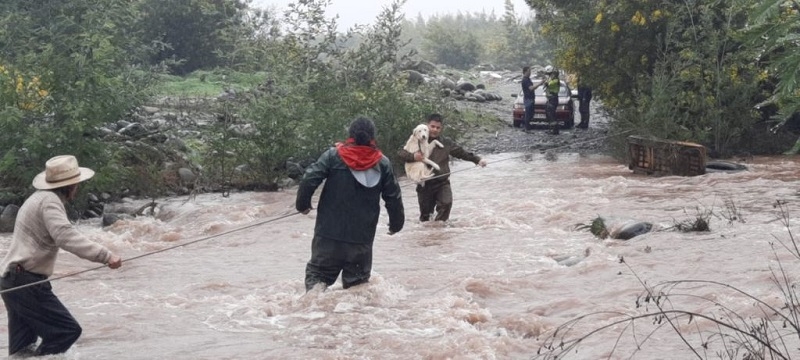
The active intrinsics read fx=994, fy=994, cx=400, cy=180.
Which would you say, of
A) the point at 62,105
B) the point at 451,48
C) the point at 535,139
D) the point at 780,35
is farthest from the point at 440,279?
the point at 451,48

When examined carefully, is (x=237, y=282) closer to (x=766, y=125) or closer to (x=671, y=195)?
(x=671, y=195)

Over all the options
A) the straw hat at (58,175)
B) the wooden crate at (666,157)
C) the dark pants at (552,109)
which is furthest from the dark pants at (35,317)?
the dark pants at (552,109)

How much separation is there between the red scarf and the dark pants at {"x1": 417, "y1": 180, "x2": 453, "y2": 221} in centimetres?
437

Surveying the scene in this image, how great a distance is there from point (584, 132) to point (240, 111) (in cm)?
1191

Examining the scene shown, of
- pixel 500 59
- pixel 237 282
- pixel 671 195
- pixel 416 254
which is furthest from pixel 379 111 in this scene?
pixel 500 59

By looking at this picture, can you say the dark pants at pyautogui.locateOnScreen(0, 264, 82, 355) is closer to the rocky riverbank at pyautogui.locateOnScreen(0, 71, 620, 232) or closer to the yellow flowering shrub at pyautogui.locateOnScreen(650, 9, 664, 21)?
the rocky riverbank at pyautogui.locateOnScreen(0, 71, 620, 232)

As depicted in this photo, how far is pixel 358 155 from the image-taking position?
773 centimetres

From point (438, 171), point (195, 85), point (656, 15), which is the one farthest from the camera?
point (195, 85)

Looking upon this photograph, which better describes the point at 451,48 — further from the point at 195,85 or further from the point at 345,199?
the point at 345,199

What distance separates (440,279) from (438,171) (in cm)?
229

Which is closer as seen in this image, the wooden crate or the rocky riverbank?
the rocky riverbank

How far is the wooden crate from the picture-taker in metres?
16.7

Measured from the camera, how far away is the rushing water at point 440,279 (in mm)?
7422

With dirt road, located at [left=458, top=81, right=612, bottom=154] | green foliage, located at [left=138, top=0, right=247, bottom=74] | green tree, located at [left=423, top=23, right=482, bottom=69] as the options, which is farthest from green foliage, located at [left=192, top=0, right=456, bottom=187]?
green tree, located at [left=423, top=23, right=482, bottom=69]
